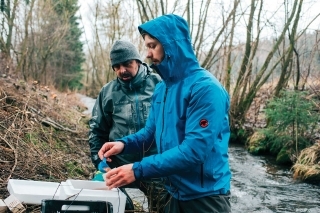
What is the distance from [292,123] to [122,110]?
24.3 ft

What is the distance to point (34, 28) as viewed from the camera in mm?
25750

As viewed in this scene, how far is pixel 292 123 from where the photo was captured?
384 inches

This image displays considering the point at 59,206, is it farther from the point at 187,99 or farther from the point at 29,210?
the point at 29,210

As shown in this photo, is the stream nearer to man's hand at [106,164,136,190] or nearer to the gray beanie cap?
the gray beanie cap

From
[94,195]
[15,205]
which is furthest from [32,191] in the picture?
[94,195]

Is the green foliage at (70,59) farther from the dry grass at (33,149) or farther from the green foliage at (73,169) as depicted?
the green foliage at (73,169)

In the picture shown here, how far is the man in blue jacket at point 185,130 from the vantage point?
76.2 inches

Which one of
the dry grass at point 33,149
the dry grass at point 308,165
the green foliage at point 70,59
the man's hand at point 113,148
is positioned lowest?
the dry grass at point 308,165

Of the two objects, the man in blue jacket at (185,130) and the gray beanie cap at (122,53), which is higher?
the gray beanie cap at (122,53)

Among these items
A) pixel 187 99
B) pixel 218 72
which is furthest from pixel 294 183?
pixel 218 72

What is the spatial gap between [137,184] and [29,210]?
3.18 feet

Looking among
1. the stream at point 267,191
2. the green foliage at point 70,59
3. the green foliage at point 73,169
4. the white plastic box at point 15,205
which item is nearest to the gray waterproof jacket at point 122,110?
the white plastic box at point 15,205

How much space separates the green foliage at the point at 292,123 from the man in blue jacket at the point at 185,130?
314 inches

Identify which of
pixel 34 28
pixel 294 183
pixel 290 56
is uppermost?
pixel 34 28
